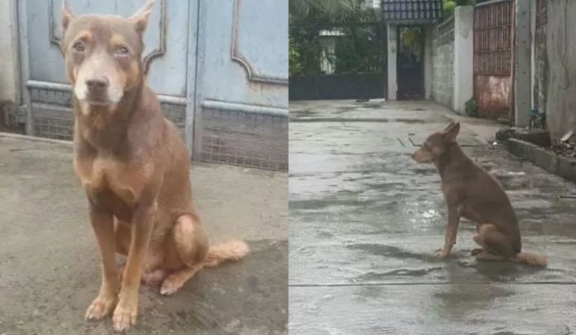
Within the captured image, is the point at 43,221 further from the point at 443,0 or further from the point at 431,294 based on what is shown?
the point at 443,0

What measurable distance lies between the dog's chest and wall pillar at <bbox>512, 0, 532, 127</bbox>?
1791 millimetres

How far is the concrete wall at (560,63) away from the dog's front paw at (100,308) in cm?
219

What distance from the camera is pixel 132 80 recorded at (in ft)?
4.08

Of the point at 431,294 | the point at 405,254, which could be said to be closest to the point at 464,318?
the point at 431,294

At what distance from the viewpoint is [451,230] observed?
A: 2.63 m

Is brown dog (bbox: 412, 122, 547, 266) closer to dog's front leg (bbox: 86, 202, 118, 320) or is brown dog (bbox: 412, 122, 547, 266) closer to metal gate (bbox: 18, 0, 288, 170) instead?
metal gate (bbox: 18, 0, 288, 170)

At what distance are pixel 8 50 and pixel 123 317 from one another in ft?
1.33

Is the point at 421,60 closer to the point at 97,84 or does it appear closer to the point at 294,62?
the point at 294,62

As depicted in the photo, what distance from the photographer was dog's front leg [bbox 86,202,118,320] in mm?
1355

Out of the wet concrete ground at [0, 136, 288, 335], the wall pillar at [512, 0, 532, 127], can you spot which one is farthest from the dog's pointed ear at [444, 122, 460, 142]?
the wet concrete ground at [0, 136, 288, 335]

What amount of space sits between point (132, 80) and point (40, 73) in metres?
0.18

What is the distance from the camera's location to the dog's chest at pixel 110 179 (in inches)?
51.0

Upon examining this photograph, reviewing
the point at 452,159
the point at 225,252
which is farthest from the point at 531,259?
the point at 225,252

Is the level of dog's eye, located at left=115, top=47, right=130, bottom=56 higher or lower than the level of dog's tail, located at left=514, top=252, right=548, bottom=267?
higher
